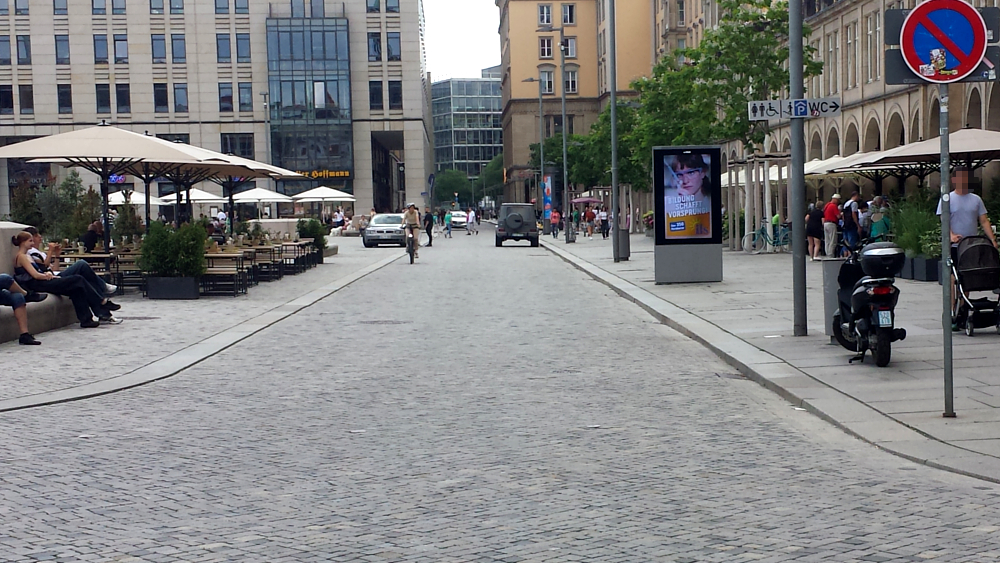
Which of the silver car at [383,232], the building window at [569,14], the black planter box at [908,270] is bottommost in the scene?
the black planter box at [908,270]

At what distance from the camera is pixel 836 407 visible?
890cm

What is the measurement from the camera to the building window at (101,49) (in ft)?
276

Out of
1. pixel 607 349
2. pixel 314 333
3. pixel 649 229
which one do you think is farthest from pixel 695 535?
pixel 649 229

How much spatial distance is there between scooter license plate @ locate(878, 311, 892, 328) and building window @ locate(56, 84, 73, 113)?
8229 cm

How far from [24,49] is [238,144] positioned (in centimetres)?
1599

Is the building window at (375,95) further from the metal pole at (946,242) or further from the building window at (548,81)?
the metal pole at (946,242)

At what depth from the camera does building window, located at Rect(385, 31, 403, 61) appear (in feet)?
290

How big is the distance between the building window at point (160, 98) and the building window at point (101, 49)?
156 inches

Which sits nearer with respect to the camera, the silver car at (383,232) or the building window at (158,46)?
the silver car at (383,232)

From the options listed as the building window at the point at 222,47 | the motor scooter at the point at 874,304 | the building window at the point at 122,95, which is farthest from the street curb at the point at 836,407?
the building window at the point at 122,95

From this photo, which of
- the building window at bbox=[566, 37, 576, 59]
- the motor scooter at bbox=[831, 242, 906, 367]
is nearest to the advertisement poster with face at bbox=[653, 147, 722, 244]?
the motor scooter at bbox=[831, 242, 906, 367]

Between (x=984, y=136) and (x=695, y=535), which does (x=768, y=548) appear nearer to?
(x=695, y=535)

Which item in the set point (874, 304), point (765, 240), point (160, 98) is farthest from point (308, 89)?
point (874, 304)

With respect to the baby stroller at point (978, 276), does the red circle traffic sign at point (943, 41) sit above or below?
above
